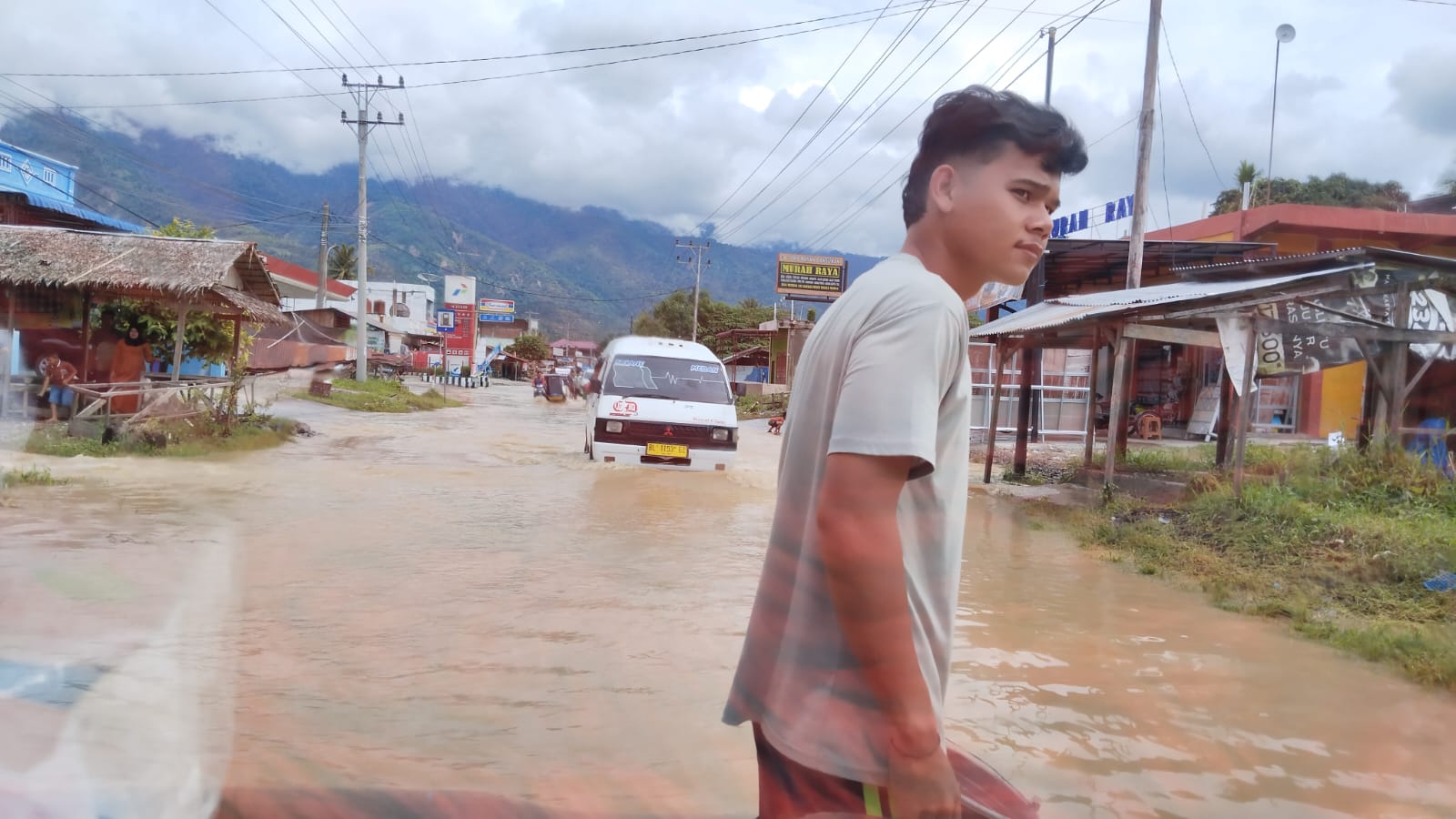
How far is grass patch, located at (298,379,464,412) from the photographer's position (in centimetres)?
2238

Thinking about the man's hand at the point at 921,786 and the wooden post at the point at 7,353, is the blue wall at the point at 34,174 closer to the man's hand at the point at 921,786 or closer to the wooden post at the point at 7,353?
the wooden post at the point at 7,353

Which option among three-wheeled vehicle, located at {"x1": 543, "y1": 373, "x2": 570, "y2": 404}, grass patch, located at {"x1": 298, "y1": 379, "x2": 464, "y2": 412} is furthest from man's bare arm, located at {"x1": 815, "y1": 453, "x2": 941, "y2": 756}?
three-wheeled vehicle, located at {"x1": 543, "y1": 373, "x2": 570, "y2": 404}

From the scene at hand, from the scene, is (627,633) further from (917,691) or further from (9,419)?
(9,419)

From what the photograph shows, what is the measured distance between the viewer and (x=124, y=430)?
449 inches

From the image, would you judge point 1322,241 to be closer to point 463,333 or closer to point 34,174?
point 34,174

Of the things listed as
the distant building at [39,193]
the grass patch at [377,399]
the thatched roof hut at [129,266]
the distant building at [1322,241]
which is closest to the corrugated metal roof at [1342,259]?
the distant building at [1322,241]

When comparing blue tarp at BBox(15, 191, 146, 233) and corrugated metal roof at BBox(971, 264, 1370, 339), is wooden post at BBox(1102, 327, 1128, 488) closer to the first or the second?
corrugated metal roof at BBox(971, 264, 1370, 339)

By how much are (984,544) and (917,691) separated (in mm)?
7131

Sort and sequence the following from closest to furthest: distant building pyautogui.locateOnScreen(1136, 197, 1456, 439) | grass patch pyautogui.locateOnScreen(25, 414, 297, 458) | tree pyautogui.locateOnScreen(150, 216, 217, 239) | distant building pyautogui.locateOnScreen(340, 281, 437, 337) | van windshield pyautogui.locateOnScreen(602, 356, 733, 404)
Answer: van windshield pyautogui.locateOnScreen(602, 356, 733, 404)
grass patch pyautogui.locateOnScreen(25, 414, 297, 458)
distant building pyautogui.locateOnScreen(1136, 197, 1456, 439)
tree pyautogui.locateOnScreen(150, 216, 217, 239)
distant building pyautogui.locateOnScreen(340, 281, 437, 337)

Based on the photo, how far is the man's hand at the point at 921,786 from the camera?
1.11 m

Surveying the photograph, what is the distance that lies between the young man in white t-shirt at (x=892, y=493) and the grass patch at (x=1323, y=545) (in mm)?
4588

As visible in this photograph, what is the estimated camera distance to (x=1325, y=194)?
3191 centimetres

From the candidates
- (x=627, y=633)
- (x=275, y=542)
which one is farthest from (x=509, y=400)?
(x=627, y=633)

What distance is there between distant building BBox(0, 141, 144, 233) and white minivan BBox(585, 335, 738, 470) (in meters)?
7.51
